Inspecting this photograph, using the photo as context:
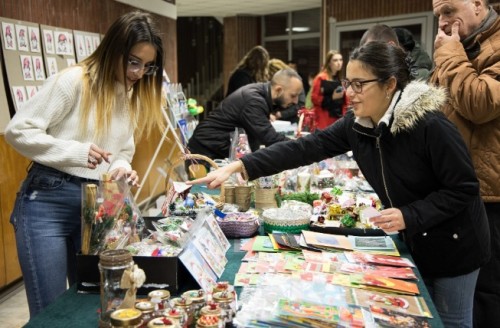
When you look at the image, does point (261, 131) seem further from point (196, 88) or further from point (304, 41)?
point (196, 88)

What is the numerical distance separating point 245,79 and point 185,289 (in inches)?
154

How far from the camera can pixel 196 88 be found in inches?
479

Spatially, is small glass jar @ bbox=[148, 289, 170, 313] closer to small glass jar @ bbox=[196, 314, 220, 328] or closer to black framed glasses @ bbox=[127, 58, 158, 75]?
small glass jar @ bbox=[196, 314, 220, 328]

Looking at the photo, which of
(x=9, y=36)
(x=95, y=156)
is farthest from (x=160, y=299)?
(x=9, y=36)

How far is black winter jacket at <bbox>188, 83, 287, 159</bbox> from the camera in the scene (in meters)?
3.25

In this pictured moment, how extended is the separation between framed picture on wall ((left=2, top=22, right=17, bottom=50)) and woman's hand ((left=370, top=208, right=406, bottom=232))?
9.20ft

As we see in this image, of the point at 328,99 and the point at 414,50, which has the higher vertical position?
the point at 414,50

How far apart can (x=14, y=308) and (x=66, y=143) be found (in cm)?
199

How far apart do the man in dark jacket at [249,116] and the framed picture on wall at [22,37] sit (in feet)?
4.49

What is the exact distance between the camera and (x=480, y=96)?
5.52 ft

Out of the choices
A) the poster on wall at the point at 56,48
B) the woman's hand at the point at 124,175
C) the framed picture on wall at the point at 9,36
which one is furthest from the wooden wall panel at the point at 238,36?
the woman's hand at the point at 124,175

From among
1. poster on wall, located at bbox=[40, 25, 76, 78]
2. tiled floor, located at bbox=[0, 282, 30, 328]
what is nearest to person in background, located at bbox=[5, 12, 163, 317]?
tiled floor, located at bbox=[0, 282, 30, 328]

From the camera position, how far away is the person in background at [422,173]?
1506 mm

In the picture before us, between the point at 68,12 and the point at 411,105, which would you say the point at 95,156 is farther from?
the point at 68,12
